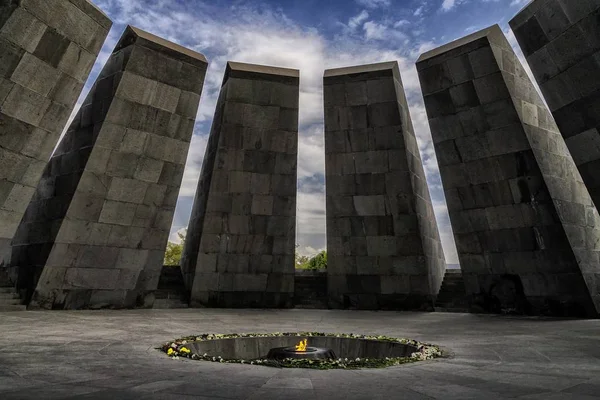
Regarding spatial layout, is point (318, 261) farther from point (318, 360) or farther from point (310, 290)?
point (318, 360)

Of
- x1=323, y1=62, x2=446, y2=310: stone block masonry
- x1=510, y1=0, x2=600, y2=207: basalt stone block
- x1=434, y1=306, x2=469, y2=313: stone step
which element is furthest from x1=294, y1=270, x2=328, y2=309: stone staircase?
x1=510, y1=0, x2=600, y2=207: basalt stone block

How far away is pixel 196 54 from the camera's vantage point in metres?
15.1

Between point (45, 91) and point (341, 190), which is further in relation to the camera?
point (341, 190)

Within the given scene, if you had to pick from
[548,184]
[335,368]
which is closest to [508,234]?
[548,184]

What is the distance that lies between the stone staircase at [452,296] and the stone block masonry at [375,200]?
1.24 ft

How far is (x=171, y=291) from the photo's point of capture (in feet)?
52.6

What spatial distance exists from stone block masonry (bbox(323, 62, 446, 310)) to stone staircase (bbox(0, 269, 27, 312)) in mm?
10181

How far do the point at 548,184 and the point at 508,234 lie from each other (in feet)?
6.67

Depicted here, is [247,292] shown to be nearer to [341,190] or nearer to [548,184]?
[341,190]

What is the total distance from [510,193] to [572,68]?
4.78m

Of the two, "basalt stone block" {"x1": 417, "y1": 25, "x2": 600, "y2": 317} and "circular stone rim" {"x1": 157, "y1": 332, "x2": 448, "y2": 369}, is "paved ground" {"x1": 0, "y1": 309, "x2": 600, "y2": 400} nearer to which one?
"circular stone rim" {"x1": 157, "y1": 332, "x2": 448, "y2": 369}

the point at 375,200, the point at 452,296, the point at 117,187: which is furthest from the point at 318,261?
the point at 117,187

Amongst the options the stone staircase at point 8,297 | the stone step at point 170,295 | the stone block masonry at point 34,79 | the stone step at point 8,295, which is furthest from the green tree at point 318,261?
the stone block masonry at point 34,79

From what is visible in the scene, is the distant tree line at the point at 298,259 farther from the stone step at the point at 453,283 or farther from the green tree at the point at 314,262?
the stone step at the point at 453,283
